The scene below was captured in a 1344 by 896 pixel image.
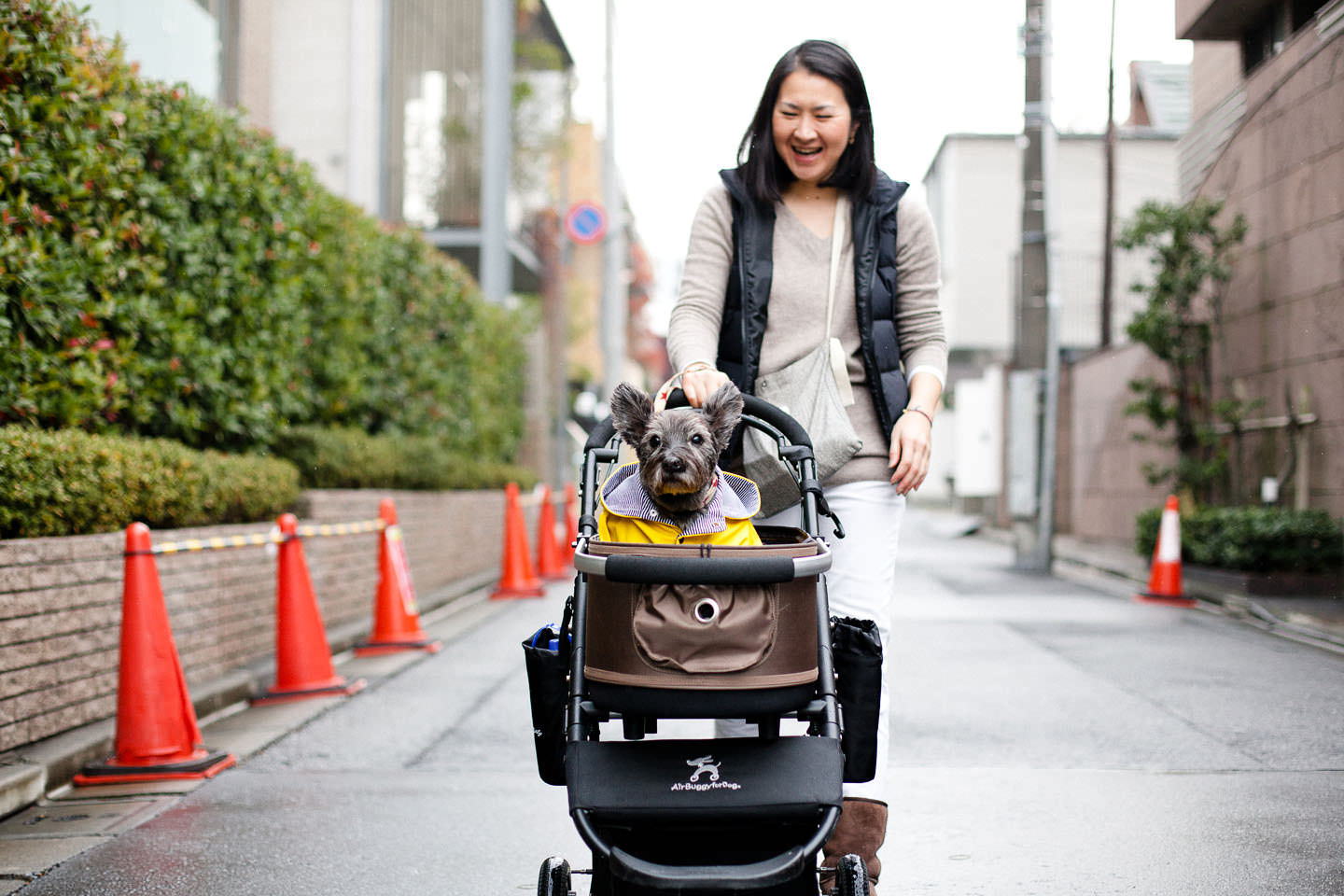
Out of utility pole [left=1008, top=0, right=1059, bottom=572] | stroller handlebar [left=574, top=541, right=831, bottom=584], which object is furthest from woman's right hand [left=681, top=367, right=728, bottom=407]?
utility pole [left=1008, top=0, right=1059, bottom=572]

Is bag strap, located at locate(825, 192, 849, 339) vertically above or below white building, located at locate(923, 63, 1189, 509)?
below

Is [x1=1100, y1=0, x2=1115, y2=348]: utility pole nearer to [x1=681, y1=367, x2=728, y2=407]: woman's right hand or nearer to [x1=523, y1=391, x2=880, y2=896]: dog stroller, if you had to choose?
[x1=681, y1=367, x2=728, y2=407]: woman's right hand

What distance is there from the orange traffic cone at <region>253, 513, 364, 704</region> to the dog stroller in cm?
470

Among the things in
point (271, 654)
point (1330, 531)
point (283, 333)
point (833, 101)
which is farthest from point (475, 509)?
→ point (833, 101)

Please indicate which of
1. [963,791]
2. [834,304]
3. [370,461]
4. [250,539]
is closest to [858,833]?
[834,304]

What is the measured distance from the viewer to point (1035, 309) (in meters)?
16.8

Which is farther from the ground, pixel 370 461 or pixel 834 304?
pixel 834 304

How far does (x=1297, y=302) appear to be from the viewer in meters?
12.5

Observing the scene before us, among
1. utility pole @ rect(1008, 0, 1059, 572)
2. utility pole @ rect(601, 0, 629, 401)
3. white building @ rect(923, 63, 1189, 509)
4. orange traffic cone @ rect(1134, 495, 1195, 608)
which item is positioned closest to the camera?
orange traffic cone @ rect(1134, 495, 1195, 608)

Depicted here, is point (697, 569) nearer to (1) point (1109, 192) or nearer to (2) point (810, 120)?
(2) point (810, 120)

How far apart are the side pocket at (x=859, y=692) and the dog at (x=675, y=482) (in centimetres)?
33

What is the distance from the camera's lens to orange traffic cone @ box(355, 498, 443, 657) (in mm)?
9031

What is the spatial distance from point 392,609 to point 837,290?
21.1 ft

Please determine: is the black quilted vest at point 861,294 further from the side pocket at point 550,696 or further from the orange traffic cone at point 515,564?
the orange traffic cone at point 515,564
